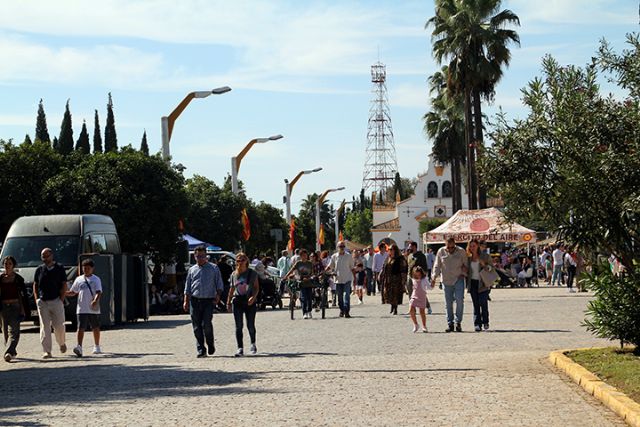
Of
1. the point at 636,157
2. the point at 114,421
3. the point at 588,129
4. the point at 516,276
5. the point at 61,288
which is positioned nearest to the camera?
the point at 114,421

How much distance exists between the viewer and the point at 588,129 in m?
13.5

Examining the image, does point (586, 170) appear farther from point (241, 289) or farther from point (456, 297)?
point (456, 297)

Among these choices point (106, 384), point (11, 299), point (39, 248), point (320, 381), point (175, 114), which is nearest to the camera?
point (320, 381)

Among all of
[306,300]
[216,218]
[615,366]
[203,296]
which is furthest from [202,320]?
[216,218]

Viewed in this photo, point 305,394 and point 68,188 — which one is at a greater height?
point 68,188

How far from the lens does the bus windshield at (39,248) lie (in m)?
28.3

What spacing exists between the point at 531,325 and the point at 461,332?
1.89 metres

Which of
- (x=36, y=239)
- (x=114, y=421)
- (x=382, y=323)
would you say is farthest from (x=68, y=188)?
(x=114, y=421)

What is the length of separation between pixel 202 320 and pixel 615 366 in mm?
7112

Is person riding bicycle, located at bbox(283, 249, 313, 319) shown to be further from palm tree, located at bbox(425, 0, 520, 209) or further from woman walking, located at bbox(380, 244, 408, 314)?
palm tree, located at bbox(425, 0, 520, 209)

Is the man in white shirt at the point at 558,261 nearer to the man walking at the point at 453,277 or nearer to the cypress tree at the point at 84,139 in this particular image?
the man walking at the point at 453,277

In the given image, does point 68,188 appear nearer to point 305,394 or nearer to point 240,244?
point 305,394

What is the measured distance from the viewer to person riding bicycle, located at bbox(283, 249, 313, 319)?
92.7 feet

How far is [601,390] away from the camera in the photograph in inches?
464
